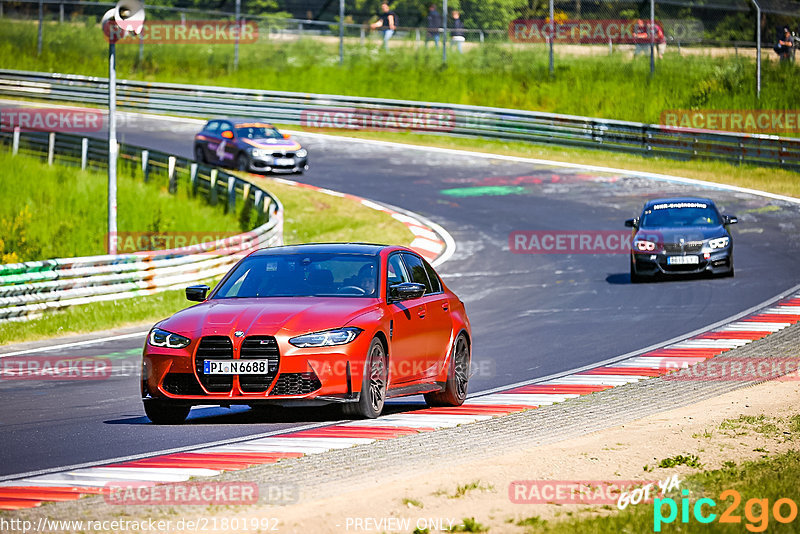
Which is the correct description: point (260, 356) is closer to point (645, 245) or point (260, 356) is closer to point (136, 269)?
point (136, 269)

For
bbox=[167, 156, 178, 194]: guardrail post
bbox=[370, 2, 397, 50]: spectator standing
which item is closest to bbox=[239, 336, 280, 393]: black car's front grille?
bbox=[167, 156, 178, 194]: guardrail post

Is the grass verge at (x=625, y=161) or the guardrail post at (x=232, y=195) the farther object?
the grass verge at (x=625, y=161)

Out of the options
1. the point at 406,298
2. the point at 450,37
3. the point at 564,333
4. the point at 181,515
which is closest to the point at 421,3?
the point at 450,37

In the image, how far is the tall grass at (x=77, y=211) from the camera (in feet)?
89.8

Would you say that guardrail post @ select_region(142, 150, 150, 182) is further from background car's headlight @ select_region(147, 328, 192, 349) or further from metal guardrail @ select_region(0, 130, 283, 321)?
background car's headlight @ select_region(147, 328, 192, 349)

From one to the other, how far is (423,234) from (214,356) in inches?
776

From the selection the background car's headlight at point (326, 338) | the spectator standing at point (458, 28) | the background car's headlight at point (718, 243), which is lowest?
the background car's headlight at point (718, 243)

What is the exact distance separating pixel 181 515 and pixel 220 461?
1.88 meters

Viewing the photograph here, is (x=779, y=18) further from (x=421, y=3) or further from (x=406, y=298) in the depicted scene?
(x=406, y=298)

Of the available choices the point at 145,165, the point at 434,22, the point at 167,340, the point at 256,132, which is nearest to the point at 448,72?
the point at 434,22

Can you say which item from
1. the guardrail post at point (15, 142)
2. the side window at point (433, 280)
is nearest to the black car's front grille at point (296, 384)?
the side window at point (433, 280)

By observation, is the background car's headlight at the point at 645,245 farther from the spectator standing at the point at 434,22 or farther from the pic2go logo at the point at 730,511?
the spectator standing at the point at 434,22

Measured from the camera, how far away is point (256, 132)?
125 feet

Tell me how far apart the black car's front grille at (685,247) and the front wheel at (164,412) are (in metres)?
13.8
